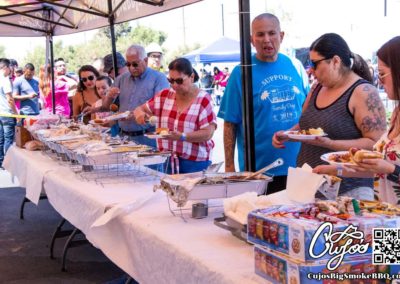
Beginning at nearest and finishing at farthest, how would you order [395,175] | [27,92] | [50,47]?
[395,175], [50,47], [27,92]

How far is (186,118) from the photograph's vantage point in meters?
2.57

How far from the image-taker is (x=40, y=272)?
307 centimetres

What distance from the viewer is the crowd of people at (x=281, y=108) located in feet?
4.97

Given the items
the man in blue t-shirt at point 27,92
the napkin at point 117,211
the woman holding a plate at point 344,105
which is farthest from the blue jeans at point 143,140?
the man in blue t-shirt at point 27,92

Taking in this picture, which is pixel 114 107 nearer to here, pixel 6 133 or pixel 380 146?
pixel 380 146

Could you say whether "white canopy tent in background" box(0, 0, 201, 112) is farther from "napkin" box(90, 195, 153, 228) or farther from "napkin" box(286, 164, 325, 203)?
"napkin" box(286, 164, 325, 203)

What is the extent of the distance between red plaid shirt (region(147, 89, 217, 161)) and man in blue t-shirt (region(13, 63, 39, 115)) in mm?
4586

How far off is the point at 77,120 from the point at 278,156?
2.15 meters

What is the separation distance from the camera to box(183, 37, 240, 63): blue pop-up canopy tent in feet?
49.0

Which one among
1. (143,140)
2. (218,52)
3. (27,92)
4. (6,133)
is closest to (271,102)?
(143,140)

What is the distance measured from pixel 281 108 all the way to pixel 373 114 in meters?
0.60

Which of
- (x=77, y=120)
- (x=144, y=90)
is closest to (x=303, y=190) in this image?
(x=144, y=90)

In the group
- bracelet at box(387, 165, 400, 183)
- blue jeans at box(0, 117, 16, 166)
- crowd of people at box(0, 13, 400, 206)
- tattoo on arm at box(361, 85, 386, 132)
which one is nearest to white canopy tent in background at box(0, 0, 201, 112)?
crowd of people at box(0, 13, 400, 206)

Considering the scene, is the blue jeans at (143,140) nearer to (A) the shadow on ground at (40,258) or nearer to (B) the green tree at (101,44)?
(A) the shadow on ground at (40,258)
